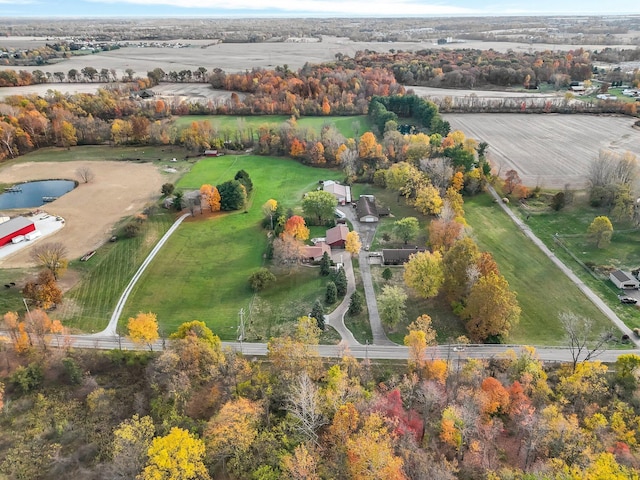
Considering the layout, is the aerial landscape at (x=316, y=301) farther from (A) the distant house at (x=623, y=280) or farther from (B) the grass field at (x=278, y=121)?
(B) the grass field at (x=278, y=121)

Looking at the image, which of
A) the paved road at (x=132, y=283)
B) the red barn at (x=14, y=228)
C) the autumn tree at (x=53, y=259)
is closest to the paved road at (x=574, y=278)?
the paved road at (x=132, y=283)

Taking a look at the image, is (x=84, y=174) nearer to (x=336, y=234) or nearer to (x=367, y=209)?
(x=336, y=234)

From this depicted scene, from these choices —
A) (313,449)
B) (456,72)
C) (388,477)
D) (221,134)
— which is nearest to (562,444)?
(388,477)

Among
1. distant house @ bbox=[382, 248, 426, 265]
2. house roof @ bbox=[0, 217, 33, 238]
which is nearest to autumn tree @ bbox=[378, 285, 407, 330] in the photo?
distant house @ bbox=[382, 248, 426, 265]

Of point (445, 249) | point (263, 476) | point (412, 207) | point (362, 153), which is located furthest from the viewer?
point (362, 153)

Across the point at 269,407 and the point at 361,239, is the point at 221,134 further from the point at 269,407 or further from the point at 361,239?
the point at 269,407

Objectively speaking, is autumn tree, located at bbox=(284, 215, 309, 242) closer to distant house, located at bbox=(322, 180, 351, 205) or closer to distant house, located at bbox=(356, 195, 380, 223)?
distant house, located at bbox=(356, 195, 380, 223)
